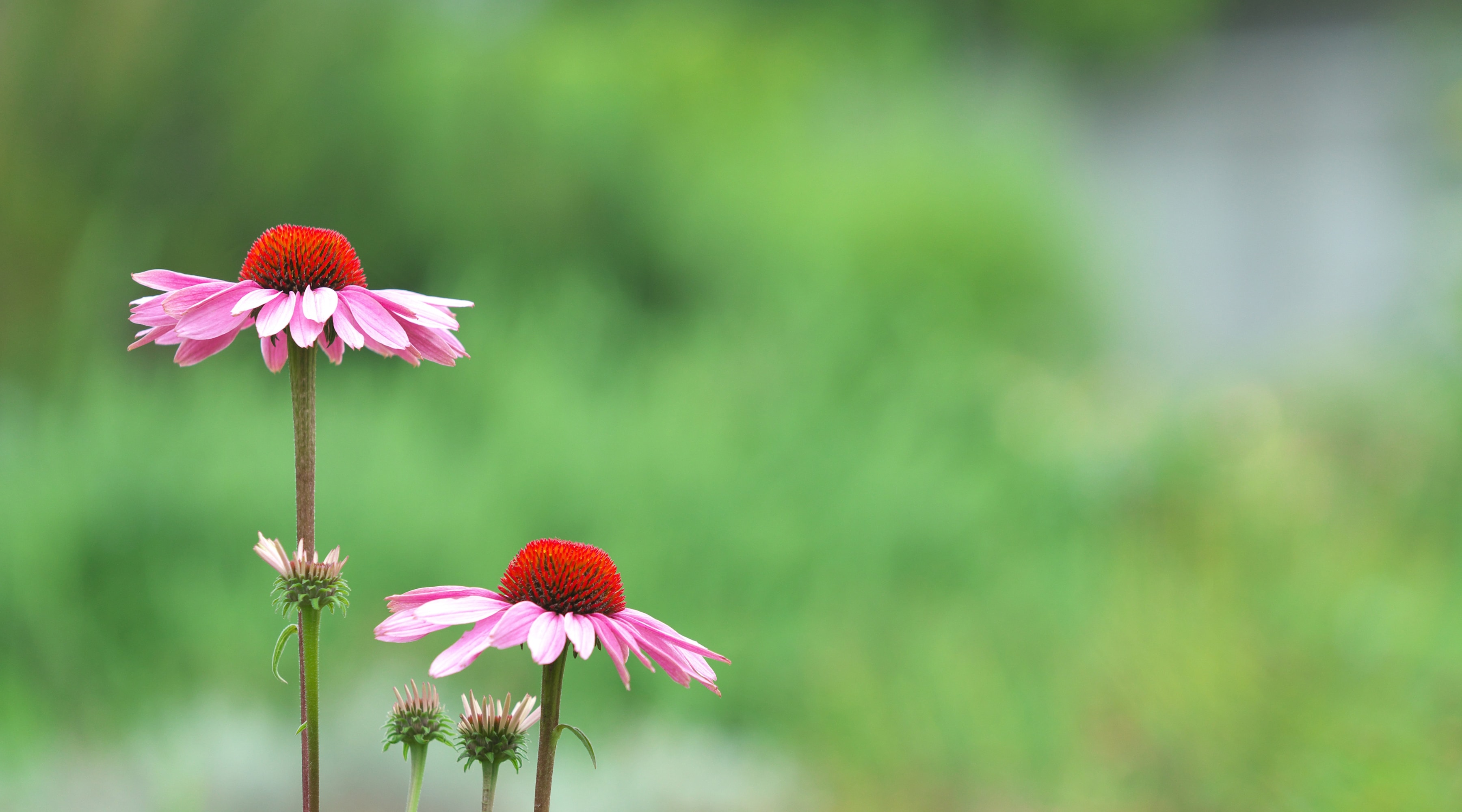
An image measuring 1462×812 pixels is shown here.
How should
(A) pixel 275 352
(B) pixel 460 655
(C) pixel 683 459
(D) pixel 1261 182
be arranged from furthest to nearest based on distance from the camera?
(D) pixel 1261 182, (C) pixel 683 459, (A) pixel 275 352, (B) pixel 460 655

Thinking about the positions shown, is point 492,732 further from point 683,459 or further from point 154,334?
point 683,459

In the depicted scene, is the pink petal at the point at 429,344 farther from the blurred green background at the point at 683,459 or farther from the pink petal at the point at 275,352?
the blurred green background at the point at 683,459

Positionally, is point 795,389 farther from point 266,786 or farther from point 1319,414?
point 1319,414

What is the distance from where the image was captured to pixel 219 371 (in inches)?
112

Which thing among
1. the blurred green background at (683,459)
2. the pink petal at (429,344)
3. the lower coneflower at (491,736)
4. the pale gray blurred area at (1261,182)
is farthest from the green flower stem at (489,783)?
the pale gray blurred area at (1261,182)

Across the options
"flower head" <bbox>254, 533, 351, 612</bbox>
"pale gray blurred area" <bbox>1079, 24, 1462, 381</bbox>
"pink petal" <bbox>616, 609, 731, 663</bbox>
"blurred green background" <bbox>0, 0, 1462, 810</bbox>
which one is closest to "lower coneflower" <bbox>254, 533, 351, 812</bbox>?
"flower head" <bbox>254, 533, 351, 612</bbox>

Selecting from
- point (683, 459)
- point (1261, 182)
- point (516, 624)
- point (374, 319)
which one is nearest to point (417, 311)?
point (374, 319)

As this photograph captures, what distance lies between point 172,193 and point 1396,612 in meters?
2.96

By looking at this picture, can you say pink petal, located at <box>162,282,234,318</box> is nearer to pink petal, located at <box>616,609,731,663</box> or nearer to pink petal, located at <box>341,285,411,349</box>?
pink petal, located at <box>341,285,411,349</box>

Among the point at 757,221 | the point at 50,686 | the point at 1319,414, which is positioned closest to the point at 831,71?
the point at 757,221

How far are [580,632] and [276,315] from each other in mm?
149

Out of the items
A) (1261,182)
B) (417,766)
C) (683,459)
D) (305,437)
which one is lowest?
(683,459)

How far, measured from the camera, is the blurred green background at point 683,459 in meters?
1.90

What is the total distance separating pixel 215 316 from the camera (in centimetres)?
41
